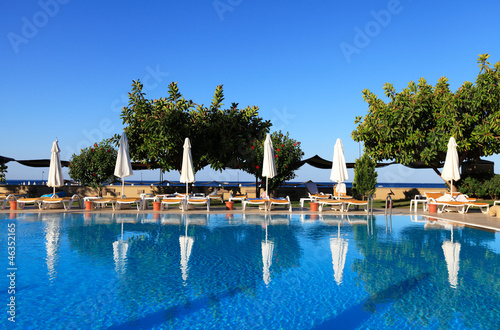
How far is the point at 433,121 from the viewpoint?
18.3 m

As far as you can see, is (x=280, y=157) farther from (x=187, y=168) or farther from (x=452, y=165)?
(x=452, y=165)

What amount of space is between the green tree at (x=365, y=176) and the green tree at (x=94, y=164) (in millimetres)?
13337

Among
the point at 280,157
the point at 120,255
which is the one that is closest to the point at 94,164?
the point at 280,157

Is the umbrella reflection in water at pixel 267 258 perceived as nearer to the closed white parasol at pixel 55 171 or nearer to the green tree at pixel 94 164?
the closed white parasol at pixel 55 171

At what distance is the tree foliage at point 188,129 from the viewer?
18312 mm

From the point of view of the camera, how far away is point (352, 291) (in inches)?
205

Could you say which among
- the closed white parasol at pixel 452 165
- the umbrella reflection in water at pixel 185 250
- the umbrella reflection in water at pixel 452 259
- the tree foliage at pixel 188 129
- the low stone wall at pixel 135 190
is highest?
the tree foliage at pixel 188 129

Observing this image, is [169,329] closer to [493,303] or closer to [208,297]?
[208,297]

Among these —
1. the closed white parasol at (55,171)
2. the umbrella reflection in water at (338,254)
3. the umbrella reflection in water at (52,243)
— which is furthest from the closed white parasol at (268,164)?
the closed white parasol at (55,171)

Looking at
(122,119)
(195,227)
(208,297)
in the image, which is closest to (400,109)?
(195,227)

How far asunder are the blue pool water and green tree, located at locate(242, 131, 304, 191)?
8850mm

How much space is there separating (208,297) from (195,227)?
5.95 m

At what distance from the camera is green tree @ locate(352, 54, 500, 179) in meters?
16.6

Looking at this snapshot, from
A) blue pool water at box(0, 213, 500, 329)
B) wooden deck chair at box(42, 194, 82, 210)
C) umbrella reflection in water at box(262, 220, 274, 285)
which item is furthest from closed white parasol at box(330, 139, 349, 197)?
wooden deck chair at box(42, 194, 82, 210)
